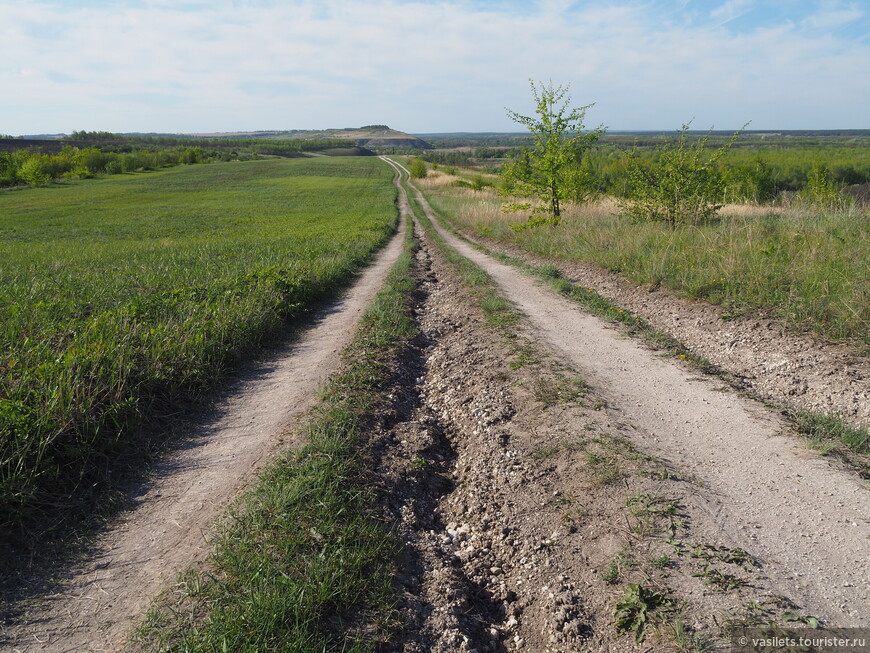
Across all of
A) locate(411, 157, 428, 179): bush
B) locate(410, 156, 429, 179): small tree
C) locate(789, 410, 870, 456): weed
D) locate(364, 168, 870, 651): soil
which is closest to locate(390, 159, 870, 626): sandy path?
locate(364, 168, 870, 651): soil

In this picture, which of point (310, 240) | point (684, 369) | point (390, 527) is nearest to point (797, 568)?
point (390, 527)

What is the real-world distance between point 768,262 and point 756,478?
5.77m

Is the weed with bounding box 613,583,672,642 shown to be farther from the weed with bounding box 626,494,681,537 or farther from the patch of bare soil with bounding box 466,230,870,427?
the patch of bare soil with bounding box 466,230,870,427

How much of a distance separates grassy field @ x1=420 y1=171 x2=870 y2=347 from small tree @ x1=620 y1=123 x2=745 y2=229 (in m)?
0.77

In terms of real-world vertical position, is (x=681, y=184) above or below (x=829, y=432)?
above

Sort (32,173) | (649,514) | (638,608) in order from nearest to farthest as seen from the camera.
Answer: (638,608), (649,514), (32,173)

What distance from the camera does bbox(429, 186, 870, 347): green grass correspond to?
262 inches

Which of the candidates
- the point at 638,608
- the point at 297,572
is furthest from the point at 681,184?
the point at 297,572

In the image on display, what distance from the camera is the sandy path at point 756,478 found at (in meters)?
2.94

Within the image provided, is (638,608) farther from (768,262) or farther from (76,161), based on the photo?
(76,161)

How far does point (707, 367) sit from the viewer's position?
20.7ft

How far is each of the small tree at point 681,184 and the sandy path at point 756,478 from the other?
9044mm

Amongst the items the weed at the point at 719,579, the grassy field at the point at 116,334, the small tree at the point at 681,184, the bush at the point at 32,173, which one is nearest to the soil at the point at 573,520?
the weed at the point at 719,579

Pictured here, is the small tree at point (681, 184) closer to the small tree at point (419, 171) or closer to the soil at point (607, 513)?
the soil at point (607, 513)
